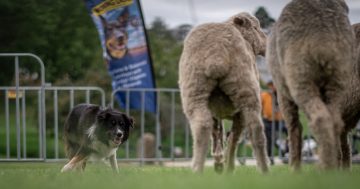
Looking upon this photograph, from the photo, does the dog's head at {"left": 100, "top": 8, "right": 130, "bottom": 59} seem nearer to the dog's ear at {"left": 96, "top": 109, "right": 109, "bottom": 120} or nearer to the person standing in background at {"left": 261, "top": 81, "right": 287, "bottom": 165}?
the person standing in background at {"left": 261, "top": 81, "right": 287, "bottom": 165}

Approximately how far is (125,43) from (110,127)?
6.28 m

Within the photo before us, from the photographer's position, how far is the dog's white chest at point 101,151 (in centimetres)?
1044

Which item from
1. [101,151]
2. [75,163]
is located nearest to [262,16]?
[101,151]

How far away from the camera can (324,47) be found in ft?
23.3

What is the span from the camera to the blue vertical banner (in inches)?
642

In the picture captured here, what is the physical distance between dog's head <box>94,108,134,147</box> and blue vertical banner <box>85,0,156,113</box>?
17.8 ft

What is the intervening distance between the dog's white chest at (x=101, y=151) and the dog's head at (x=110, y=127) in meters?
0.06

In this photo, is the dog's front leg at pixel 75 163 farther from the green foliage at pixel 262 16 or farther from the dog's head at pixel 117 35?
the dog's head at pixel 117 35

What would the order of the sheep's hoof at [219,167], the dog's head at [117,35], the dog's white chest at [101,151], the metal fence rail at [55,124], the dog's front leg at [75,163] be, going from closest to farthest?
the sheep's hoof at [219,167], the dog's front leg at [75,163], the dog's white chest at [101,151], the metal fence rail at [55,124], the dog's head at [117,35]

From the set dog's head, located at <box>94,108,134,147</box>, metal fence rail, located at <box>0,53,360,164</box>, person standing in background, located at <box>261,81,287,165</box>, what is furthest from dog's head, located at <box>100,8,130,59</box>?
dog's head, located at <box>94,108,134,147</box>

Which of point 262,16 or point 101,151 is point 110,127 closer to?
point 101,151

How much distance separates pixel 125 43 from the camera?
16.7m

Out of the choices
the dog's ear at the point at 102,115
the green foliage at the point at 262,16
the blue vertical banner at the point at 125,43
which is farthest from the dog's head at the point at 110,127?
the blue vertical banner at the point at 125,43

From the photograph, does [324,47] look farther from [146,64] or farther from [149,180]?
[146,64]
